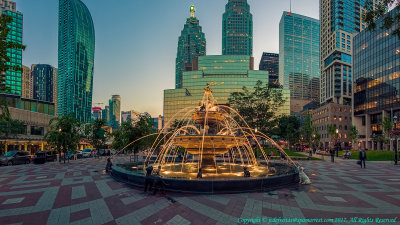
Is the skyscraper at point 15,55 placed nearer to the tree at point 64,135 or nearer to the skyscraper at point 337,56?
the tree at point 64,135

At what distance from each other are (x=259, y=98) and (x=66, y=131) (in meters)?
33.2

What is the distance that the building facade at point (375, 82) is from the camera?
6391cm

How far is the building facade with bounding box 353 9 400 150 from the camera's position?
210ft

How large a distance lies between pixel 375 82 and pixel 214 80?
217ft

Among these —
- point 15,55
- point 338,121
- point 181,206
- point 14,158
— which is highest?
point 15,55

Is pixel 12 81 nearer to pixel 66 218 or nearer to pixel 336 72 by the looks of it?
pixel 66 218

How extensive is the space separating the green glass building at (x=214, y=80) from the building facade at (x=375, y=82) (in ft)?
100

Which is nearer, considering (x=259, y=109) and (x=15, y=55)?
(x=259, y=109)

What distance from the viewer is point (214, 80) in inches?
4402

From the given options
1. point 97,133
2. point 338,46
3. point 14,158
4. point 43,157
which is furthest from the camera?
point 338,46

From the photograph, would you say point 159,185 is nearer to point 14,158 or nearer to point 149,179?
point 149,179

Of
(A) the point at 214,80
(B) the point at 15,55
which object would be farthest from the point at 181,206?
(B) the point at 15,55

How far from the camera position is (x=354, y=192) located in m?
10.7

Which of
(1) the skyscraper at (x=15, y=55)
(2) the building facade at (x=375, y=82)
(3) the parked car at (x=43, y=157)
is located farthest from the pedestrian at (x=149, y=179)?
(1) the skyscraper at (x=15, y=55)
